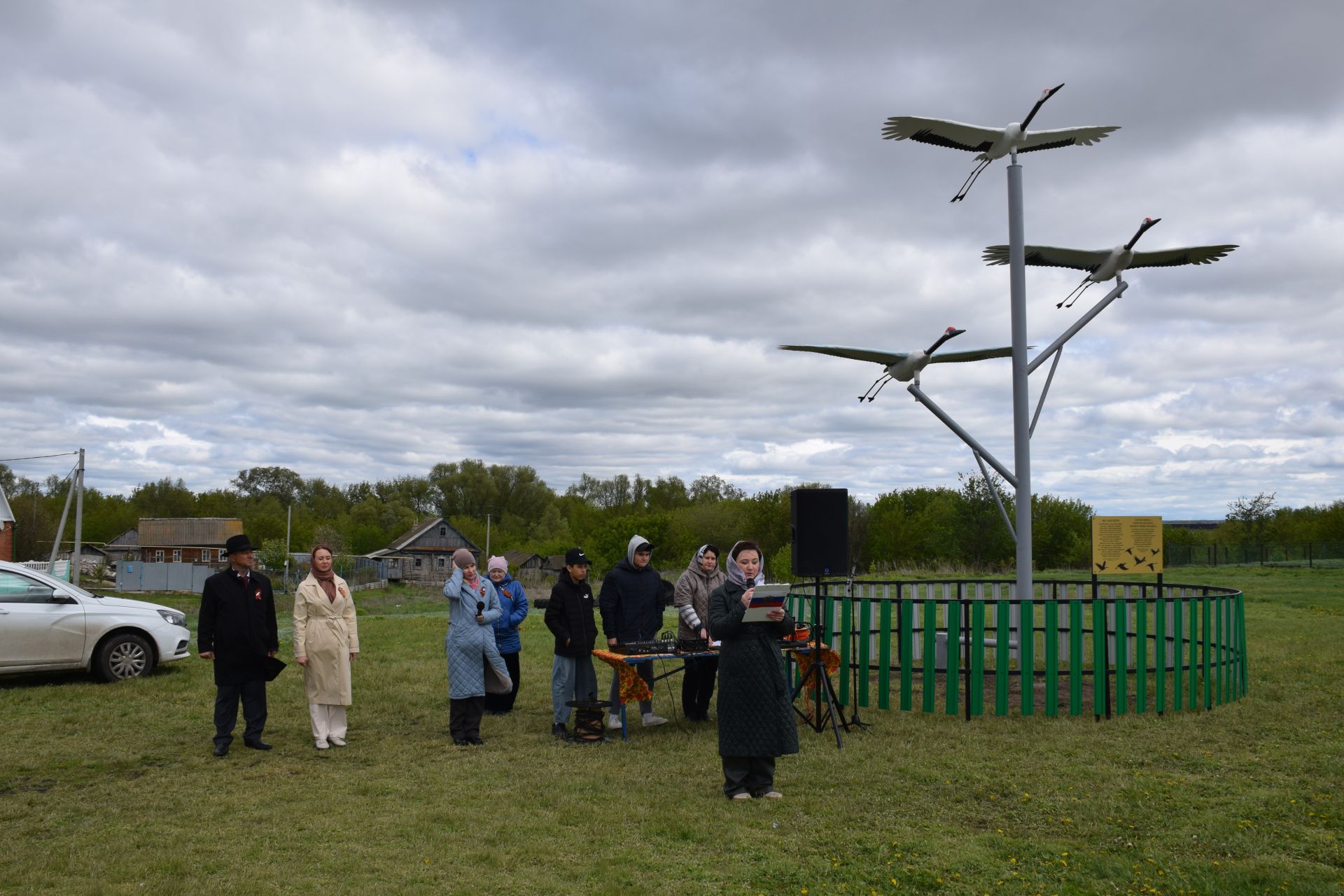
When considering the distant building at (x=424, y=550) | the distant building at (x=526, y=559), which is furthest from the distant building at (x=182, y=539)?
the distant building at (x=526, y=559)

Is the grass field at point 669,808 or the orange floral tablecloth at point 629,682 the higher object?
the orange floral tablecloth at point 629,682

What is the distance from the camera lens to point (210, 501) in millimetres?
96625

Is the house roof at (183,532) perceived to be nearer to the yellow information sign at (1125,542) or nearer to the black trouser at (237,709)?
the black trouser at (237,709)

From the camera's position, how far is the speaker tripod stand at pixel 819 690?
790cm

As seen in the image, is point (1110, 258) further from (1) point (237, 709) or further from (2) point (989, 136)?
(1) point (237, 709)

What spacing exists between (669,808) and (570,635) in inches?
108

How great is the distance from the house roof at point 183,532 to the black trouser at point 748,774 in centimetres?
7655

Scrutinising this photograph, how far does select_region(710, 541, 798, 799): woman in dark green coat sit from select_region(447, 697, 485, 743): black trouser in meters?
2.77

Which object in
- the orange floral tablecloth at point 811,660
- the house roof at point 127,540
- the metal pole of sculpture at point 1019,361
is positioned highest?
the metal pole of sculpture at point 1019,361

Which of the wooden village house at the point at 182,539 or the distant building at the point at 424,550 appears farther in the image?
the wooden village house at the point at 182,539

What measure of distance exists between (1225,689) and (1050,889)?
240 inches

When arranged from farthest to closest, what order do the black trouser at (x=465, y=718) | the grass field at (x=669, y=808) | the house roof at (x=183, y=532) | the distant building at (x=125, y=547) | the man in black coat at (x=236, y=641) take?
1. the distant building at (x=125, y=547)
2. the house roof at (x=183, y=532)
3. the black trouser at (x=465, y=718)
4. the man in black coat at (x=236, y=641)
5. the grass field at (x=669, y=808)

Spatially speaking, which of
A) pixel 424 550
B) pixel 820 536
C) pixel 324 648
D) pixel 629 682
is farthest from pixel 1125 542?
pixel 424 550

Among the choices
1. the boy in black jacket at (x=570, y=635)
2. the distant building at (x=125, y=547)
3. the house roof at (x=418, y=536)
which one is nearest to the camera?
the boy in black jacket at (x=570, y=635)
